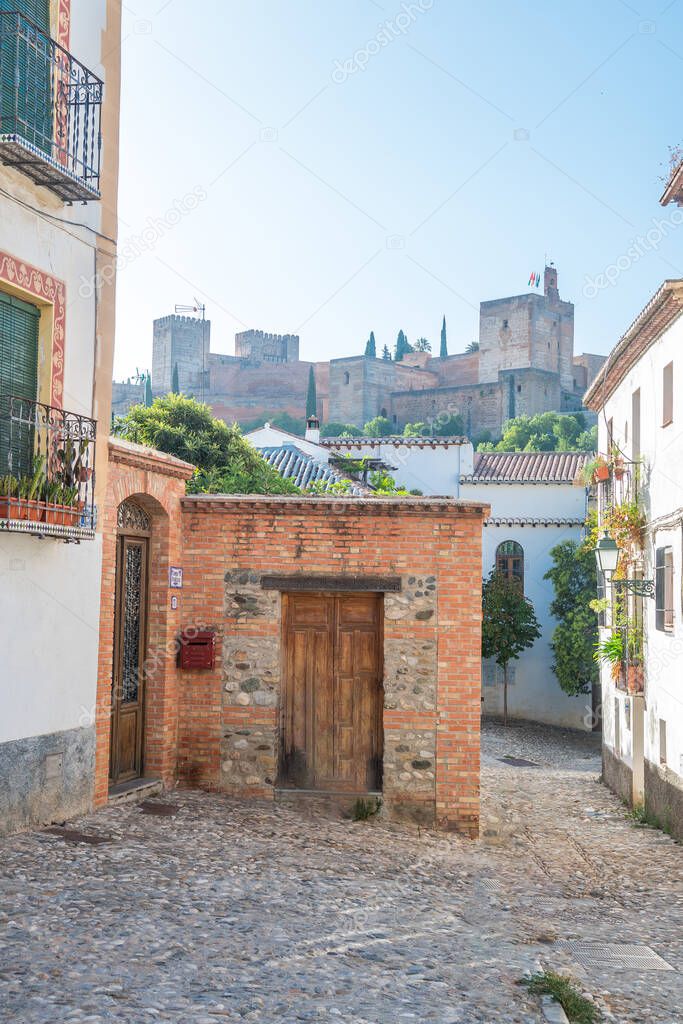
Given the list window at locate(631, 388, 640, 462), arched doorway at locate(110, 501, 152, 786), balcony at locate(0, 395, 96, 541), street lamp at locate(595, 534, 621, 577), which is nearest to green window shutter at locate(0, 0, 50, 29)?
balcony at locate(0, 395, 96, 541)

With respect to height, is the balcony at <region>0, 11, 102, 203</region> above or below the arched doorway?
above

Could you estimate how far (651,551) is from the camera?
1280 centimetres

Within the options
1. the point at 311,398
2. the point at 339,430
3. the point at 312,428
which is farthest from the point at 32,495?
the point at 311,398

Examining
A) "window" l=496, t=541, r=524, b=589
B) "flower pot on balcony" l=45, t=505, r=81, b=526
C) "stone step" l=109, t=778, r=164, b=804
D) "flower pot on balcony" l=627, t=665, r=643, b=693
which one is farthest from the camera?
"window" l=496, t=541, r=524, b=589

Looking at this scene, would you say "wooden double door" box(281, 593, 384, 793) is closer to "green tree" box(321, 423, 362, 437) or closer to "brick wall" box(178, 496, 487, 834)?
"brick wall" box(178, 496, 487, 834)

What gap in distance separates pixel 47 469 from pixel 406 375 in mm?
69482

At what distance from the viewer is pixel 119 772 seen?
9188mm

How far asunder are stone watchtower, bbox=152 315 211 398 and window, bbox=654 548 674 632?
67.3 metres

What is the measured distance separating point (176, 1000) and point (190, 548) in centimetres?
585

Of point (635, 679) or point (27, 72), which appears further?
point (635, 679)

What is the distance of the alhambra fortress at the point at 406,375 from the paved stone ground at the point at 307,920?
188 feet

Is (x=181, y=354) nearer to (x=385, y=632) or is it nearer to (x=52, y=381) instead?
(x=385, y=632)

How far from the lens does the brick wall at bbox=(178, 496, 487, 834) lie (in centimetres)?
956

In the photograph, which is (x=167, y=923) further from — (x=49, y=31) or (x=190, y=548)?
(x=49, y=31)
